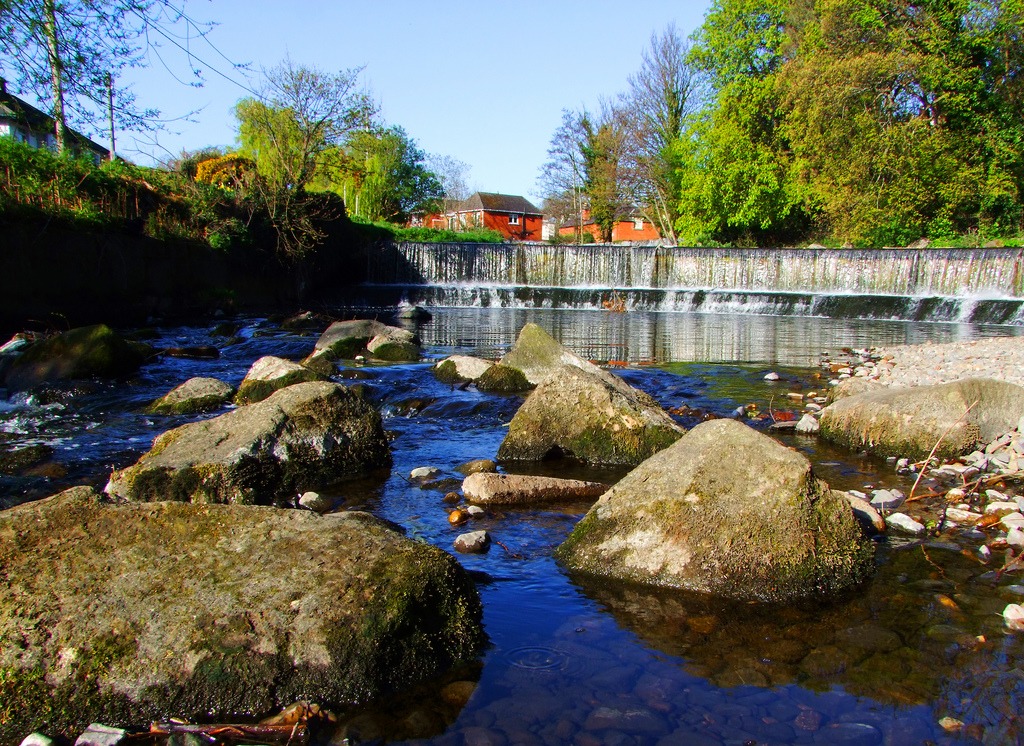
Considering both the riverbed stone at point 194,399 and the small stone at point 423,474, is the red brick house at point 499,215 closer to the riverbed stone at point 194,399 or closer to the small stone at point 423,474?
the riverbed stone at point 194,399

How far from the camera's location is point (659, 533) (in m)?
4.08

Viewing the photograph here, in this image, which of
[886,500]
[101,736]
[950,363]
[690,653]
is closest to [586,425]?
[886,500]

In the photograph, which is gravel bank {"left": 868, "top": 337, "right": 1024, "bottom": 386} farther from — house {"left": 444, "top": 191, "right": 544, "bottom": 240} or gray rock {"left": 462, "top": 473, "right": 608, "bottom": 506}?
house {"left": 444, "top": 191, "right": 544, "bottom": 240}

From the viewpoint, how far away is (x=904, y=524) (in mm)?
4793

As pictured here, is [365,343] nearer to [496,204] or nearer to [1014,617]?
[1014,617]

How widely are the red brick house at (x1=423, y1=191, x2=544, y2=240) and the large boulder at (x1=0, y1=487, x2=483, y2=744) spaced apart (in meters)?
76.0

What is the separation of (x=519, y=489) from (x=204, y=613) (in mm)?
2913

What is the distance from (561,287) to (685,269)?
494 cm

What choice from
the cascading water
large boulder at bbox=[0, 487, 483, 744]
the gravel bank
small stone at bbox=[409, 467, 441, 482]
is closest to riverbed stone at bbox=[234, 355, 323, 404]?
small stone at bbox=[409, 467, 441, 482]

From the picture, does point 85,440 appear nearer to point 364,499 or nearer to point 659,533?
point 364,499

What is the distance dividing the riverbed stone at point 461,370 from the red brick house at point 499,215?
68333mm

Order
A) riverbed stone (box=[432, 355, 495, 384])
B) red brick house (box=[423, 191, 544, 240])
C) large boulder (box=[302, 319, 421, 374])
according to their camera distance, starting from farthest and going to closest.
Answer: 1. red brick house (box=[423, 191, 544, 240])
2. large boulder (box=[302, 319, 421, 374])
3. riverbed stone (box=[432, 355, 495, 384])

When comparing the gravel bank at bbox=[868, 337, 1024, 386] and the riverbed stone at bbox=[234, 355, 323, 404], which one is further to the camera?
the gravel bank at bbox=[868, 337, 1024, 386]

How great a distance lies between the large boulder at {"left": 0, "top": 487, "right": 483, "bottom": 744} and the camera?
104 inches
